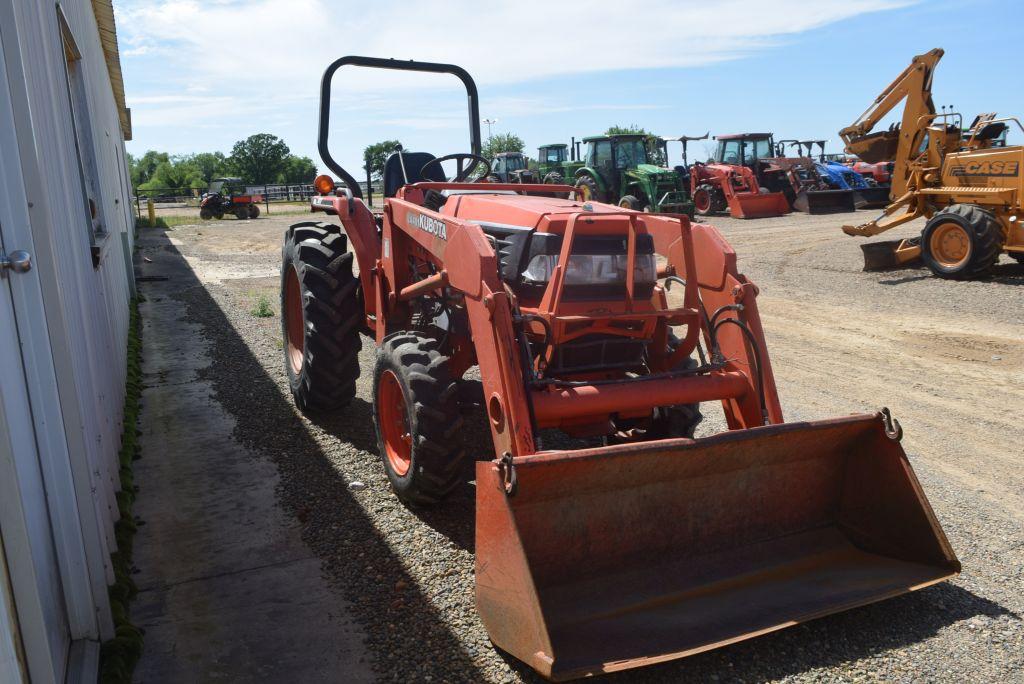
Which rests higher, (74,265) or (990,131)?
(990,131)

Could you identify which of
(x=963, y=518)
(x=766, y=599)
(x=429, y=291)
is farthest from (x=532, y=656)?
(x=963, y=518)

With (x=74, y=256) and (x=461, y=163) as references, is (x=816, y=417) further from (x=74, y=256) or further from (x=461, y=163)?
(x=74, y=256)

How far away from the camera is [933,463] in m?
4.71

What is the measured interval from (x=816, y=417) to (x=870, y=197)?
62.4 feet

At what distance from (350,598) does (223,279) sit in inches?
432

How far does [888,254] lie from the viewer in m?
11.7

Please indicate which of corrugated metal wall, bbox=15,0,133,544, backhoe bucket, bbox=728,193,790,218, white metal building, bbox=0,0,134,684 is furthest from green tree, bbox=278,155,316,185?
white metal building, bbox=0,0,134,684

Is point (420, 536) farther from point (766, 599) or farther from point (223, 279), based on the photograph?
point (223, 279)

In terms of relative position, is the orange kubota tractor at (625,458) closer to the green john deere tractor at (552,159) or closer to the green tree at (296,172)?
the green john deere tractor at (552,159)

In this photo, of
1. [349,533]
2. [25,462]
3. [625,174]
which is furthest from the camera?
[625,174]

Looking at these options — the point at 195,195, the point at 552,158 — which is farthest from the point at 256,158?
the point at 552,158

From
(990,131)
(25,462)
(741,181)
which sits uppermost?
(990,131)

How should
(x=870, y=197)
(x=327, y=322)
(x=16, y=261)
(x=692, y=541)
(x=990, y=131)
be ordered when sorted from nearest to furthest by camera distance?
1. (x=16, y=261)
2. (x=692, y=541)
3. (x=327, y=322)
4. (x=990, y=131)
5. (x=870, y=197)

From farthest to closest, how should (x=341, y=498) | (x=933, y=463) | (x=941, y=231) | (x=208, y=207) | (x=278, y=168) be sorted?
(x=278, y=168) < (x=208, y=207) < (x=941, y=231) < (x=933, y=463) < (x=341, y=498)
